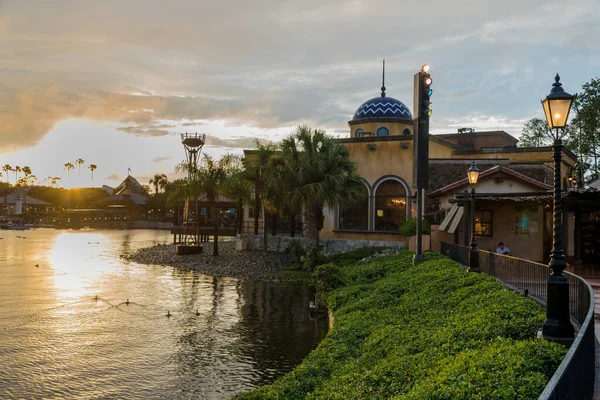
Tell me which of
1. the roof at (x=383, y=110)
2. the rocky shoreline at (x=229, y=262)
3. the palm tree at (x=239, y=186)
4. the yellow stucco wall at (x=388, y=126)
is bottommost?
the rocky shoreline at (x=229, y=262)

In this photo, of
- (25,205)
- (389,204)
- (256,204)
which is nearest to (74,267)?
(256,204)

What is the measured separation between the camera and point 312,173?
29812 millimetres

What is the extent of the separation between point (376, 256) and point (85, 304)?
55.6 ft

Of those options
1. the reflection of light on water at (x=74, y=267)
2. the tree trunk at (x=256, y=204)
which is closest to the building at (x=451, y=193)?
the tree trunk at (x=256, y=204)

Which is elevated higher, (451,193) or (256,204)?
(451,193)

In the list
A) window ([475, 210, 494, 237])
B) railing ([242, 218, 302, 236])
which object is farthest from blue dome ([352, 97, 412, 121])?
window ([475, 210, 494, 237])

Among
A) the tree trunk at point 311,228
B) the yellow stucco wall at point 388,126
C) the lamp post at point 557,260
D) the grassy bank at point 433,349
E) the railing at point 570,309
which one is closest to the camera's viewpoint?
the railing at point 570,309

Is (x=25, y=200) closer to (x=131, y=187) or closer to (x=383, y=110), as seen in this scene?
(x=131, y=187)

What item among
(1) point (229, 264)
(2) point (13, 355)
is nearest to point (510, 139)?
(1) point (229, 264)

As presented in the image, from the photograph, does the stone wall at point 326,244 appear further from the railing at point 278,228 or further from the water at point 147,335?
the water at point 147,335

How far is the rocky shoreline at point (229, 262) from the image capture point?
102 feet

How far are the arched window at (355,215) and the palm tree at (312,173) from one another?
200 inches

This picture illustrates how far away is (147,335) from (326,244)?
21142 mm

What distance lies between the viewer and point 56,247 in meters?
50.0
